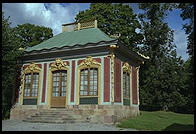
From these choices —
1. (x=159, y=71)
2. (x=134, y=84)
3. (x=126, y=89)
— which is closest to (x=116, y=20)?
(x=159, y=71)

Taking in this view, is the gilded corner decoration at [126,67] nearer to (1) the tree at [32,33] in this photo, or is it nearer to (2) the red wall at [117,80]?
(2) the red wall at [117,80]

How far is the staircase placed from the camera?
11891mm

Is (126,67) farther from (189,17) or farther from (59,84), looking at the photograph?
(189,17)

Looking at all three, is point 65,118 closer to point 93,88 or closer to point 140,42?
point 93,88

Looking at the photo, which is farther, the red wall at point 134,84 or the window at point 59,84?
the red wall at point 134,84

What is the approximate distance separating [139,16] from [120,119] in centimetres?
1709

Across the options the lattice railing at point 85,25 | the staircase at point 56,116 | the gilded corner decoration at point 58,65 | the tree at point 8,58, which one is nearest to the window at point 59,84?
the gilded corner decoration at point 58,65

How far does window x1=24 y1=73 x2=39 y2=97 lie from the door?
128cm

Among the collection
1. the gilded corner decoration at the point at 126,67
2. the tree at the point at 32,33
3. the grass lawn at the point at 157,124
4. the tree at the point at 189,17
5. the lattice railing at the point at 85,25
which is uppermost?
the tree at the point at 32,33

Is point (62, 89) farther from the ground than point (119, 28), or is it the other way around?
point (119, 28)

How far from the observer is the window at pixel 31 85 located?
48.8ft

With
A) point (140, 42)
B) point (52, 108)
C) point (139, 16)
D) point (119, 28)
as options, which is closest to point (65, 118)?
point (52, 108)

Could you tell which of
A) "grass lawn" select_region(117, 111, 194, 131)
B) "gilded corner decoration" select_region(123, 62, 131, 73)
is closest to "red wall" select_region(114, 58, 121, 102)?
"gilded corner decoration" select_region(123, 62, 131, 73)

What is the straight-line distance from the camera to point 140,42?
2597 cm
